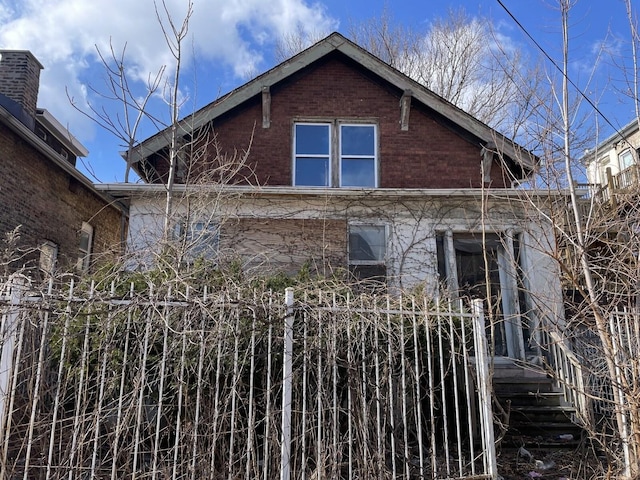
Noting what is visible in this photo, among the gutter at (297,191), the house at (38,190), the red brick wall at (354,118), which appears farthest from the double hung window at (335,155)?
the house at (38,190)

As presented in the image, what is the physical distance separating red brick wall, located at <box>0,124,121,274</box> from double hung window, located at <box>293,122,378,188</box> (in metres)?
4.21

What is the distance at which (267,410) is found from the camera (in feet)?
13.4

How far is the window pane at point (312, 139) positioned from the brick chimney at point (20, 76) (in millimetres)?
6874

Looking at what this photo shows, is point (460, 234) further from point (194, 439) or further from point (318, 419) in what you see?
point (194, 439)

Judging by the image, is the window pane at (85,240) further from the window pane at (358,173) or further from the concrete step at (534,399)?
the concrete step at (534,399)

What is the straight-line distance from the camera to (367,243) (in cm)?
966

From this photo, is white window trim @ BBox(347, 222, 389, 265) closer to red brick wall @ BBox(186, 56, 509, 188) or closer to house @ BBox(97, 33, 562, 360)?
house @ BBox(97, 33, 562, 360)

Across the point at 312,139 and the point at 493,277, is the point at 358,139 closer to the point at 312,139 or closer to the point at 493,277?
the point at 312,139

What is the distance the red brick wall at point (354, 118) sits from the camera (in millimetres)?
10484

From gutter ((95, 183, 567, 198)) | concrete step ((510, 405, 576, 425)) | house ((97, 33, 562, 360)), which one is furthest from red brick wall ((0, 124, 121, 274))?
concrete step ((510, 405, 576, 425))

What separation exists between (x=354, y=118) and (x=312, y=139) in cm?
104

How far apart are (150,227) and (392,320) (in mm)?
5853

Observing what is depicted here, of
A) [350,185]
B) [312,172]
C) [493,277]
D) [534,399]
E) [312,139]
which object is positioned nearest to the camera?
[534,399]

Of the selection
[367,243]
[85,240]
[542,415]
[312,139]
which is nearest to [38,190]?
[85,240]
